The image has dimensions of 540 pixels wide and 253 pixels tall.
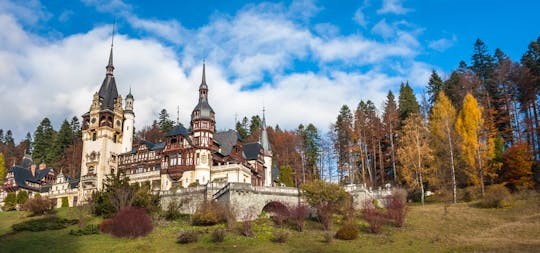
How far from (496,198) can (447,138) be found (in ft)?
29.8

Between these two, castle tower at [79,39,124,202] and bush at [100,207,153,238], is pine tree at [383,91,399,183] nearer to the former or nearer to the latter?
bush at [100,207,153,238]

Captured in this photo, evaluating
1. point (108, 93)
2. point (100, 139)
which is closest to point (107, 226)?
point (100, 139)

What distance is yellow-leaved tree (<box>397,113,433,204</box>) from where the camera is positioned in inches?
1966

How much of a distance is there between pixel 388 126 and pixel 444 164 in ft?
40.1

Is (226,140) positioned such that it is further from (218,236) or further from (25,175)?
(25,175)

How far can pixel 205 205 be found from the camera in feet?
144

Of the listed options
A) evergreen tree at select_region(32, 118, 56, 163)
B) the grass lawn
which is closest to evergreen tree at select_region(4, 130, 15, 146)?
evergreen tree at select_region(32, 118, 56, 163)

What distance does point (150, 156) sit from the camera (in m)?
63.2

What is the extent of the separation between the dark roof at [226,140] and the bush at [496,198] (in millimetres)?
29488

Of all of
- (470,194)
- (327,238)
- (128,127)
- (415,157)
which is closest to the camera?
(327,238)

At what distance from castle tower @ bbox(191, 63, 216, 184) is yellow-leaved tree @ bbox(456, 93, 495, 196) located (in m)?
27.6

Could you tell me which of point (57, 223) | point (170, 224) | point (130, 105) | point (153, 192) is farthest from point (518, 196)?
point (130, 105)

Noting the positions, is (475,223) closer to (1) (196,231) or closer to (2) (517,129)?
(2) (517,129)

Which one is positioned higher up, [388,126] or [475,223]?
[388,126]
